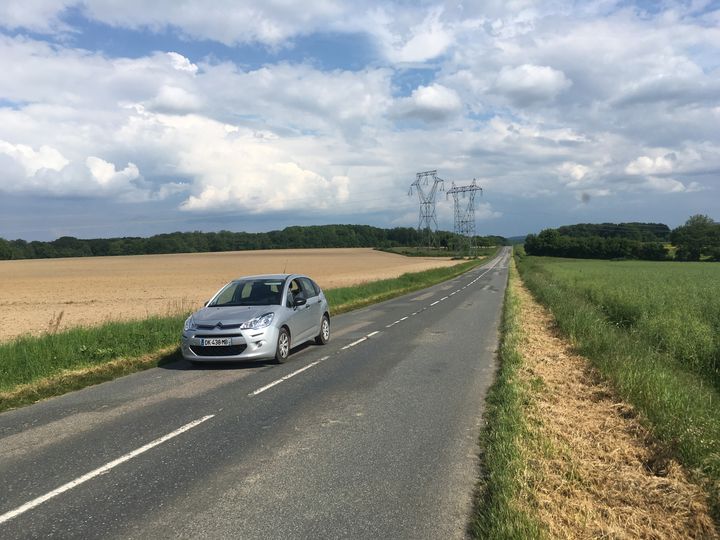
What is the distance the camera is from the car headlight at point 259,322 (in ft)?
31.0

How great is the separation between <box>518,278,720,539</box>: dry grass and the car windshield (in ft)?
18.4

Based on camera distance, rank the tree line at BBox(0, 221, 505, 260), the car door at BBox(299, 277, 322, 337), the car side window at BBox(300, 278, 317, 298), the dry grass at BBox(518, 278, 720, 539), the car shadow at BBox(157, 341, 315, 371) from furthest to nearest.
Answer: the tree line at BBox(0, 221, 505, 260), the car side window at BBox(300, 278, 317, 298), the car door at BBox(299, 277, 322, 337), the car shadow at BBox(157, 341, 315, 371), the dry grass at BBox(518, 278, 720, 539)

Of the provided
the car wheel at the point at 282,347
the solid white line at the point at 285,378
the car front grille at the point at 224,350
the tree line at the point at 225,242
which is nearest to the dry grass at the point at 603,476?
the solid white line at the point at 285,378

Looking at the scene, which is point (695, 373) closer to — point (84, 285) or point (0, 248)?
point (84, 285)

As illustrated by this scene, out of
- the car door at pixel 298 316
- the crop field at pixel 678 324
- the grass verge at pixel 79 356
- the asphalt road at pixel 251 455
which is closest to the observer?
the asphalt road at pixel 251 455

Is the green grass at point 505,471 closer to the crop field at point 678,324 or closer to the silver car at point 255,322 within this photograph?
the silver car at point 255,322

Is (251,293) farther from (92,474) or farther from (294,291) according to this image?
(92,474)

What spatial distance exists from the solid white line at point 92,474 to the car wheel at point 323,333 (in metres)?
6.06

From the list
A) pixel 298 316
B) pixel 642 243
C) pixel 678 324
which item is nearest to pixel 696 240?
pixel 642 243

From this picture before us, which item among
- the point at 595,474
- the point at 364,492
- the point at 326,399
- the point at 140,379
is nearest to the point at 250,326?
the point at 140,379

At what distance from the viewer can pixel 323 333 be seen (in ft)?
41.1

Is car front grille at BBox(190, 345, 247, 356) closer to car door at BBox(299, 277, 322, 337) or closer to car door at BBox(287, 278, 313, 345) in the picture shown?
car door at BBox(287, 278, 313, 345)

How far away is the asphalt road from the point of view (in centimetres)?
381

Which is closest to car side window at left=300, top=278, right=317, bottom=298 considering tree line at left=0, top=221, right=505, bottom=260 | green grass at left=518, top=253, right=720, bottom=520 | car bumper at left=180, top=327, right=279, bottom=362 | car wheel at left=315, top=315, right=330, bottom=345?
car wheel at left=315, top=315, right=330, bottom=345
